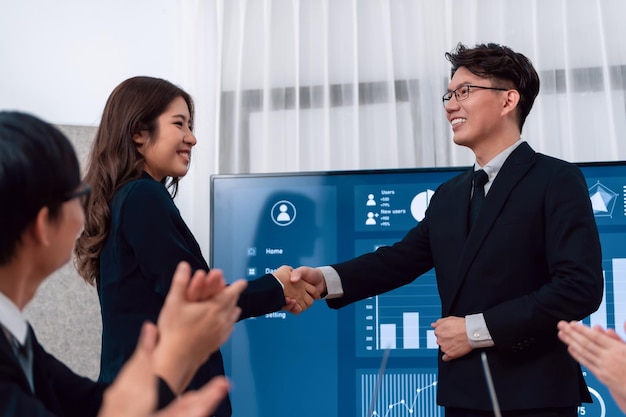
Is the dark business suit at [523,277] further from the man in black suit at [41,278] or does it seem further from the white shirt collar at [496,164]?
the man in black suit at [41,278]

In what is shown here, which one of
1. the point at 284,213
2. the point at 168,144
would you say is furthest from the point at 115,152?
the point at 284,213

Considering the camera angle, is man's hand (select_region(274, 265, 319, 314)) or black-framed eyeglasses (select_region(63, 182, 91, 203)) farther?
man's hand (select_region(274, 265, 319, 314))

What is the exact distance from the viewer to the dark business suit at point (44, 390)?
35.6 inches

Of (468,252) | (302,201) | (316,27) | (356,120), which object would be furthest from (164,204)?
(316,27)

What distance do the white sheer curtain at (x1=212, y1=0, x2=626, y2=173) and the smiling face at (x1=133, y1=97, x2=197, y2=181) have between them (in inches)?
54.9

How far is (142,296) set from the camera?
1.90 metres

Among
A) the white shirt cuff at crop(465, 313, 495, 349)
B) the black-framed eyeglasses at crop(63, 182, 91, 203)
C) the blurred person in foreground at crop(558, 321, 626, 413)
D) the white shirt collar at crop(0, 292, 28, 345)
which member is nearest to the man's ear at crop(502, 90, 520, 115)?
the white shirt cuff at crop(465, 313, 495, 349)

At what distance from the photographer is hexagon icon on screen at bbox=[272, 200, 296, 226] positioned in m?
3.20

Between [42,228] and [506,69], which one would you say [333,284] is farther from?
[42,228]

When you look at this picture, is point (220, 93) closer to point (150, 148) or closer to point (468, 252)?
point (150, 148)

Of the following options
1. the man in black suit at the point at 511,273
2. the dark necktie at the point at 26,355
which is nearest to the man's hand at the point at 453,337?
the man in black suit at the point at 511,273

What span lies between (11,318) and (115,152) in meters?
1.08

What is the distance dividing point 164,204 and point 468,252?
774 millimetres

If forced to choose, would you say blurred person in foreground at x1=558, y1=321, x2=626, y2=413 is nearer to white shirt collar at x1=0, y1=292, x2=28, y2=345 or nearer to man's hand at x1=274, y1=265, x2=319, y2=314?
white shirt collar at x1=0, y1=292, x2=28, y2=345
